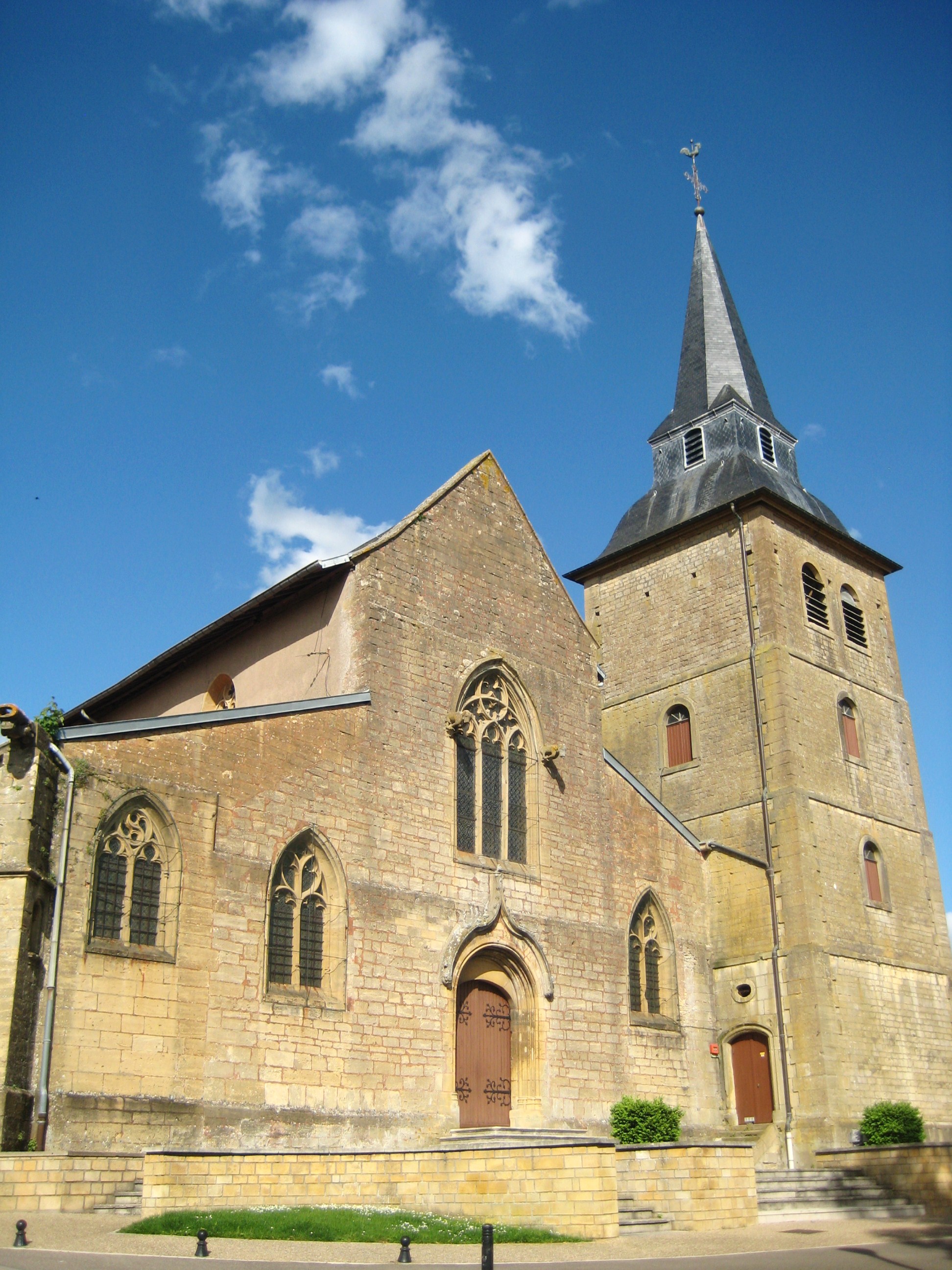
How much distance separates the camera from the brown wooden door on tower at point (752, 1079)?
19.6 meters

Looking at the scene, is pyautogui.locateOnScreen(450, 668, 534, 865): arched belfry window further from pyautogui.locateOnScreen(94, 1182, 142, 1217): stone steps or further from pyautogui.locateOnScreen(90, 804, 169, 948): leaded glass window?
pyautogui.locateOnScreen(94, 1182, 142, 1217): stone steps

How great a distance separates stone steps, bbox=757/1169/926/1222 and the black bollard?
7.75 meters

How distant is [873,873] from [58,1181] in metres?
15.8

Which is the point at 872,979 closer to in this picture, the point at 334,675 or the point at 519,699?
the point at 519,699

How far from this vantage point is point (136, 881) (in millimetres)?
13742

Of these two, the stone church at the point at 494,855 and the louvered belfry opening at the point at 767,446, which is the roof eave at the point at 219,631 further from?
the louvered belfry opening at the point at 767,446

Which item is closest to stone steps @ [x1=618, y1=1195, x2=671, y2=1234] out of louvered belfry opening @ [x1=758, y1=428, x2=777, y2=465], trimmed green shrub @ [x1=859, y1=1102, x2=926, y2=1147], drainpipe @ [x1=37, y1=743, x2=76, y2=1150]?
drainpipe @ [x1=37, y1=743, x2=76, y2=1150]

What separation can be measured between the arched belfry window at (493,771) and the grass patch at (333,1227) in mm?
6285

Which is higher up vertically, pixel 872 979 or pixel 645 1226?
pixel 872 979

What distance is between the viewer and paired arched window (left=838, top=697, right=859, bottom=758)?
23.3m

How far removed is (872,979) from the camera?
68.3 feet

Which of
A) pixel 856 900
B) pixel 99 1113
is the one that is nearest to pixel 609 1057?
pixel 856 900

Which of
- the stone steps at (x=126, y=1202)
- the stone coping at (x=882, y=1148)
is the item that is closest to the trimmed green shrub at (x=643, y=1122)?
the stone coping at (x=882, y=1148)

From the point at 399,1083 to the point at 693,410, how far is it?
1810 centimetres
